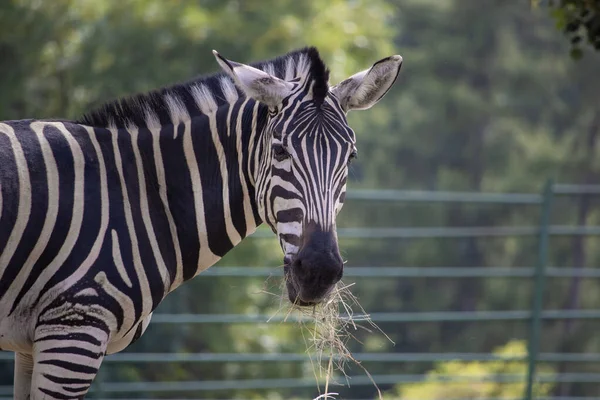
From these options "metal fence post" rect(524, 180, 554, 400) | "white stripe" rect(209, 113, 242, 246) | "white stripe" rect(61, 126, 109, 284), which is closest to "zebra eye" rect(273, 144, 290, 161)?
"white stripe" rect(209, 113, 242, 246)

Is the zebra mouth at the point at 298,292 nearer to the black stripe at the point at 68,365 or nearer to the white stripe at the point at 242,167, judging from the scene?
the white stripe at the point at 242,167

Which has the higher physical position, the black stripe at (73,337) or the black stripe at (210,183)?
the black stripe at (210,183)

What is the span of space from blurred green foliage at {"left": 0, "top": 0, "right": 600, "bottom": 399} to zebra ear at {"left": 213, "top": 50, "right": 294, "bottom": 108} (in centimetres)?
353

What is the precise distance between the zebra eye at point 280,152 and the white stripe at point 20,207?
925mm

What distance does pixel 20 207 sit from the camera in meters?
3.12

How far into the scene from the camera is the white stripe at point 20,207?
3098 millimetres

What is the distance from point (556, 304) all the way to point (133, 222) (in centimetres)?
1851

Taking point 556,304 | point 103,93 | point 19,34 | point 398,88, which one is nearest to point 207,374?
point 103,93

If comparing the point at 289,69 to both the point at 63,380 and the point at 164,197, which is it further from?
the point at 63,380

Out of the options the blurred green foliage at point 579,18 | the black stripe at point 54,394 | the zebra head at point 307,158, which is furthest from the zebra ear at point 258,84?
the blurred green foliage at point 579,18

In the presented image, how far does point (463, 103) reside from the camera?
23844 millimetres

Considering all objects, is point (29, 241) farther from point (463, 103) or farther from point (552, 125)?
point (552, 125)

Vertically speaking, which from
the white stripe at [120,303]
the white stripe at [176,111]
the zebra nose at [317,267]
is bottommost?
the white stripe at [120,303]

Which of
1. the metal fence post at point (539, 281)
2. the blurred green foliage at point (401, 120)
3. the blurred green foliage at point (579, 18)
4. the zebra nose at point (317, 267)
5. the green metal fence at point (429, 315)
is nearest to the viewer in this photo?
the zebra nose at point (317, 267)
